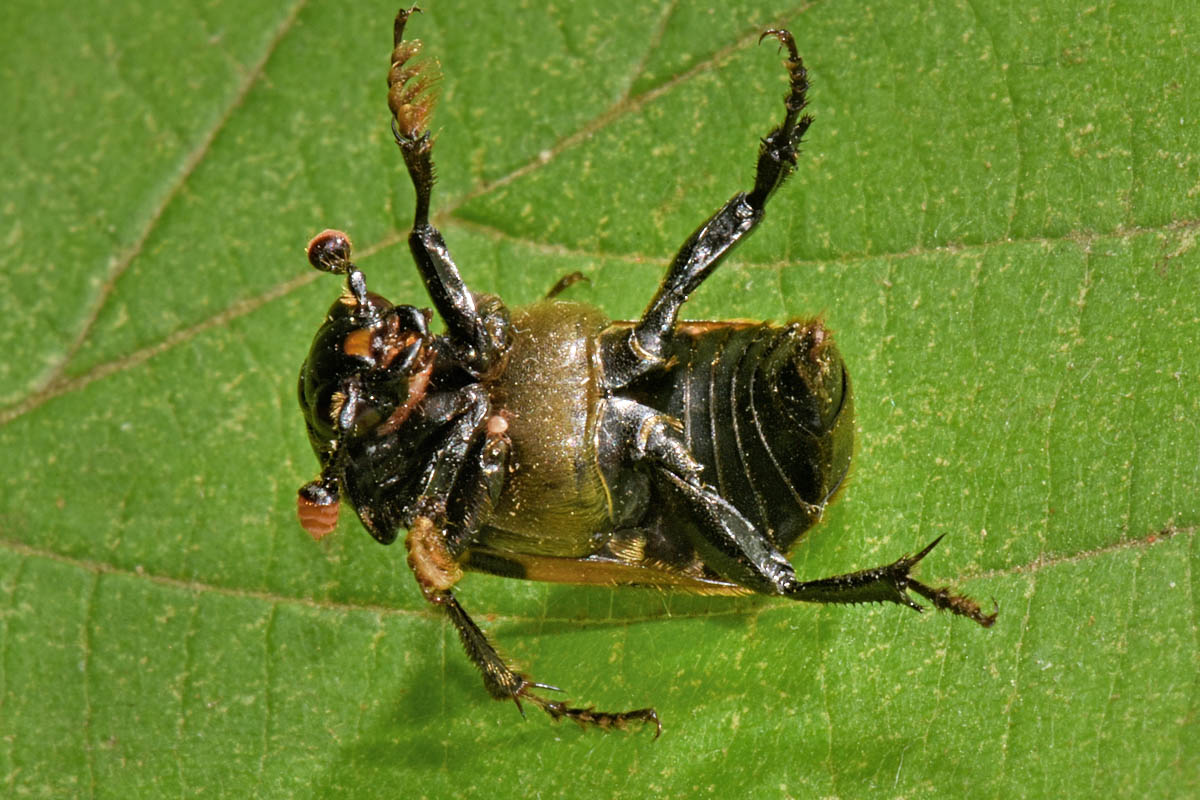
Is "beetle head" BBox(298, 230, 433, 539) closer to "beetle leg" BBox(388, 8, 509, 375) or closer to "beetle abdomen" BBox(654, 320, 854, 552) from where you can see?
"beetle leg" BBox(388, 8, 509, 375)

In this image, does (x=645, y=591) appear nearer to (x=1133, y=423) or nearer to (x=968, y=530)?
(x=968, y=530)

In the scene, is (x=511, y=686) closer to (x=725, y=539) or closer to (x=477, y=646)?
(x=477, y=646)

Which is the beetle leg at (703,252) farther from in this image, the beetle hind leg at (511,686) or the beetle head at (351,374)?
the beetle hind leg at (511,686)

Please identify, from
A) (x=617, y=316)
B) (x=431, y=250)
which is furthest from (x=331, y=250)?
(x=617, y=316)

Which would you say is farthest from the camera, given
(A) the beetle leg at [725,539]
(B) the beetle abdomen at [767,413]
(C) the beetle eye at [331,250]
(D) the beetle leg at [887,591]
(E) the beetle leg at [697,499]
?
(C) the beetle eye at [331,250]

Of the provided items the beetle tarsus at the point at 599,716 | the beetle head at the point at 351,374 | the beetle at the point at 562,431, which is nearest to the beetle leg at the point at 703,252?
the beetle at the point at 562,431

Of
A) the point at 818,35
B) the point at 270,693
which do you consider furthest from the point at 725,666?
the point at 818,35

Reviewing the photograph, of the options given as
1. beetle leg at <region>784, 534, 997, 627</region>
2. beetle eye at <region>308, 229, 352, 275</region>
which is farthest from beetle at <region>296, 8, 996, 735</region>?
beetle leg at <region>784, 534, 997, 627</region>
